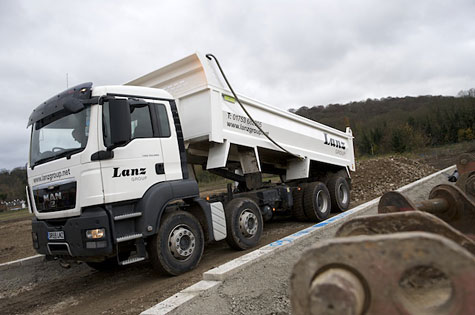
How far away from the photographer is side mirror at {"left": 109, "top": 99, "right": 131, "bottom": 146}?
4305 mm

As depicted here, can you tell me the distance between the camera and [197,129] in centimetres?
580

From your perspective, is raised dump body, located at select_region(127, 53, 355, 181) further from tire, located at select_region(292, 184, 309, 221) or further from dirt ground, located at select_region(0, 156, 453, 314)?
dirt ground, located at select_region(0, 156, 453, 314)

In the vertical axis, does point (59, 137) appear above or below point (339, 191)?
above

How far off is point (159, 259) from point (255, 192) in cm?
259

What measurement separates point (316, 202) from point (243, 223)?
264cm

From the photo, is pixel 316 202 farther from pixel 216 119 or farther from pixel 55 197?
pixel 55 197

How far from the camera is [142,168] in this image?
15.1 ft

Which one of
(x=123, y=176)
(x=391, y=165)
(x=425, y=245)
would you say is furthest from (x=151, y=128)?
(x=391, y=165)

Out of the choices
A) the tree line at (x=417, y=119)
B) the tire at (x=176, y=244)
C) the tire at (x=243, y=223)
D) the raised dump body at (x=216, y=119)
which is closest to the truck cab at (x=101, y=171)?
the tire at (x=176, y=244)

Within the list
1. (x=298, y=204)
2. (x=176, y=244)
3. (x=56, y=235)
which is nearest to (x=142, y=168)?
A: (x=176, y=244)

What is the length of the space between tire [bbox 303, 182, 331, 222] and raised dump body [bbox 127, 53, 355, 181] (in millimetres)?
475

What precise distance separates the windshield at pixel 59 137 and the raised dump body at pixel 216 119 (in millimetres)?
1812

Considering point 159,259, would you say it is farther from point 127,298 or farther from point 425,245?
point 425,245

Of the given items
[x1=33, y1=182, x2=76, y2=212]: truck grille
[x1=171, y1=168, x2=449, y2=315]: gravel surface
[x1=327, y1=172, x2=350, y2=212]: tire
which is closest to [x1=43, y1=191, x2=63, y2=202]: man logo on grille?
[x1=33, y1=182, x2=76, y2=212]: truck grille
